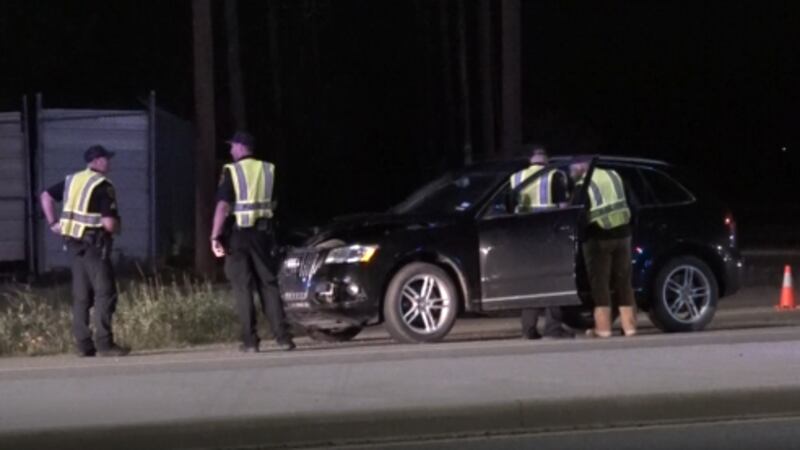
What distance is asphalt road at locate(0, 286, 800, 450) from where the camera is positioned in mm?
10617

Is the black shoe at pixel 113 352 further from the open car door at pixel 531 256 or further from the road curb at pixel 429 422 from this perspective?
the road curb at pixel 429 422

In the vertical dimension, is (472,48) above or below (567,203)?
above

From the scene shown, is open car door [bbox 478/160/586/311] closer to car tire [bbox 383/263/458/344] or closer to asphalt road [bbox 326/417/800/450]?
car tire [bbox 383/263/458/344]

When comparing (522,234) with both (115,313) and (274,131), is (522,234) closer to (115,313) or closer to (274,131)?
(115,313)

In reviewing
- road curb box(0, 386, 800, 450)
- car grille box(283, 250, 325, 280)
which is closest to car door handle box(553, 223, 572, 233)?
car grille box(283, 250, 325, 280)

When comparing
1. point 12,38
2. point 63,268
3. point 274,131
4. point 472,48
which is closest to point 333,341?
point 63,268

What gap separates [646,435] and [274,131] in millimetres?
32663

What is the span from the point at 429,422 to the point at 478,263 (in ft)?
13.7

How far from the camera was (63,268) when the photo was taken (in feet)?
81.7

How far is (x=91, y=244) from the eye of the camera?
14016 millimetres

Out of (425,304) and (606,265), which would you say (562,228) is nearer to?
(606,265)

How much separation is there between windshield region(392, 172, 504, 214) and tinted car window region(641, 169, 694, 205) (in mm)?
1448

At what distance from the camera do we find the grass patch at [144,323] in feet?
49.6

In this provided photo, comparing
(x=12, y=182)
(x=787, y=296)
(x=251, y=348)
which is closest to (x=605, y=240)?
(x=251, y=348)
